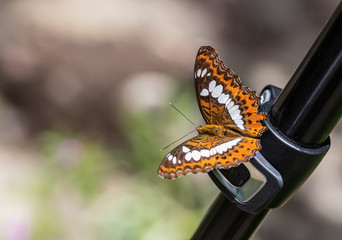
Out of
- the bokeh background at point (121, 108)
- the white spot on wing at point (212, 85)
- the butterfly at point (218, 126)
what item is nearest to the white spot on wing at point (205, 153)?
the butterfly at point (218, 126)

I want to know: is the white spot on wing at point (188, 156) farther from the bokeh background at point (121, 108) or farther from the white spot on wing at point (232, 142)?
the bokeh background at point (121, 108)

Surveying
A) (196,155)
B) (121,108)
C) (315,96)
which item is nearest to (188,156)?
(196,155)

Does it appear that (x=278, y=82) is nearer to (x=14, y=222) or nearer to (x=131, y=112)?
(x=131, y=112)

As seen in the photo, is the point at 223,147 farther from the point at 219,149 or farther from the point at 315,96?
the point at 315,96

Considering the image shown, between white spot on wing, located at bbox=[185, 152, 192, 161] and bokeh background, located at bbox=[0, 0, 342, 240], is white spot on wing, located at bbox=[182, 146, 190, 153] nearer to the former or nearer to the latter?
white spot on wing, located at bbox=[185, 152, 192, 161]

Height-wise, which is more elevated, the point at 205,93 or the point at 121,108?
the point at 205,93

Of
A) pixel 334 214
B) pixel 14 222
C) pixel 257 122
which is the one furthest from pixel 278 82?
pixel 257 122
